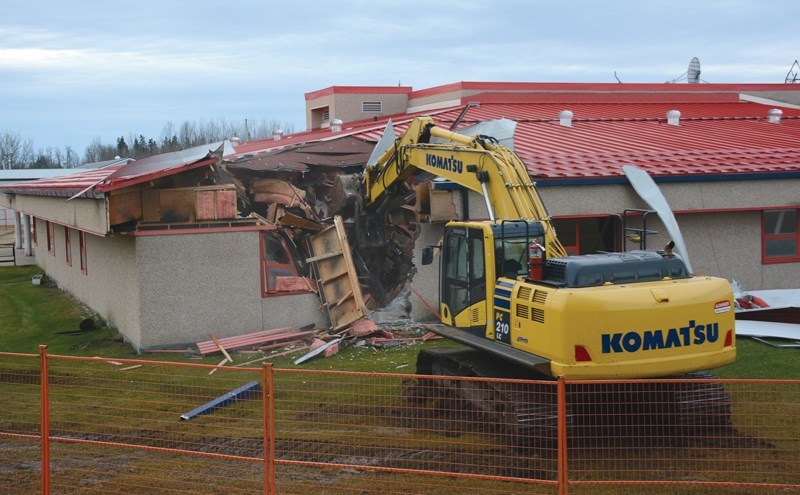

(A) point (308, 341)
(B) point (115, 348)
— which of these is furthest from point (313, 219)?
(B) point (115, 348)

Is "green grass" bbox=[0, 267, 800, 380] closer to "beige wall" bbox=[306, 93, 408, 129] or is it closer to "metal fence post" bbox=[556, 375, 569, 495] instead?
"metal fence post" bbox=[556, 375, 569, 495]

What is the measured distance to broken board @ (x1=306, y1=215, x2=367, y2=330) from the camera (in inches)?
719

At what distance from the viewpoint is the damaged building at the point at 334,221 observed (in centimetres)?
1730

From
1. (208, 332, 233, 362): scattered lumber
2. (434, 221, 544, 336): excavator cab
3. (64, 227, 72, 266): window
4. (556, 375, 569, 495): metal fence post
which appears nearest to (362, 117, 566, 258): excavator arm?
(434, 221, 544, 336): excavator cab

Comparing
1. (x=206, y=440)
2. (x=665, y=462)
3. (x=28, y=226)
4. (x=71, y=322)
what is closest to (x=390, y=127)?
(x=71, y=322)

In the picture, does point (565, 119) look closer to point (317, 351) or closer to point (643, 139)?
point (643, 139)

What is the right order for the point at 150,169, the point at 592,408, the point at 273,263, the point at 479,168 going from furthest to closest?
the point at 273,263 < the point at 150,169 < the point at 479,168 < the point at 592,408

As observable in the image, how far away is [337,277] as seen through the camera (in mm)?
18719

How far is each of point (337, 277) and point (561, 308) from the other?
9.37m

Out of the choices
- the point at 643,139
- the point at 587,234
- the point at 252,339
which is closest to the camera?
the point at 252,339

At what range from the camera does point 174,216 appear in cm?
1742

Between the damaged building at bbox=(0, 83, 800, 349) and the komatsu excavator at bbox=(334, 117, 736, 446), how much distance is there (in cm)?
435

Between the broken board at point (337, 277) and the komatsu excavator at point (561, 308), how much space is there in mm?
5385

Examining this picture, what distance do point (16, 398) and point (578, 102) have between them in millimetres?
21972
